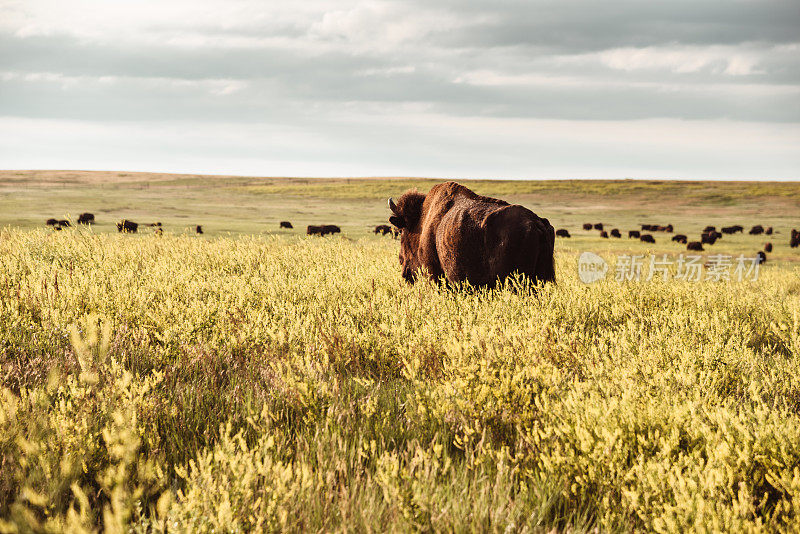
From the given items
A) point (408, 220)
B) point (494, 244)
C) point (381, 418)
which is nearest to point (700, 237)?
point (408, 220)

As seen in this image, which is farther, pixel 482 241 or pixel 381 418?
pixel 482 241

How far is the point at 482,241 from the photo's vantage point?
24.3 ft

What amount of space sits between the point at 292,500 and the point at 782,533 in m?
2.15

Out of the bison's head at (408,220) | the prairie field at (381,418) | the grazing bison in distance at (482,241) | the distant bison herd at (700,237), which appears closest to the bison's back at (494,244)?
the grazing bison in distance at (482,241)

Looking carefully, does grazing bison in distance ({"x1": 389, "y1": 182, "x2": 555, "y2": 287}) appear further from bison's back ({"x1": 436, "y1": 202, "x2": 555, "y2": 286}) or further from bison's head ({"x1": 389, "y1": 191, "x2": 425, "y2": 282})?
bison's head ({"x1": 389, "y1": 191, "x2": 425, "y2": 282})

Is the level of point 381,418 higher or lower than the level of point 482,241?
lower

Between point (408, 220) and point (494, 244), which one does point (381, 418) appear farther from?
point (408, 220)

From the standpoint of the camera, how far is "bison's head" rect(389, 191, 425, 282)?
363 inches

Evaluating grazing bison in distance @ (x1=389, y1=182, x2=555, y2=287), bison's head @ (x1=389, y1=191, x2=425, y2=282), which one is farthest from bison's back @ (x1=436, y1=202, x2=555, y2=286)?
bison's head @ (x1=389, y1=191, x2=425, y2=282)

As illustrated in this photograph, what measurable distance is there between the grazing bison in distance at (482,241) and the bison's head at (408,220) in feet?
1.94

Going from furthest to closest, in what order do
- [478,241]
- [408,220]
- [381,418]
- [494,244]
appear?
[408,220] → [478,241] → [494,244] → [381,418]

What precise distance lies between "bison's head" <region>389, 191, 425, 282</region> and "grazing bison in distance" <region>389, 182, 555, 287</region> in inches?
23.3

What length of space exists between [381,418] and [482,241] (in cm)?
454

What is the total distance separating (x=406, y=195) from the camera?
9.54 metres
